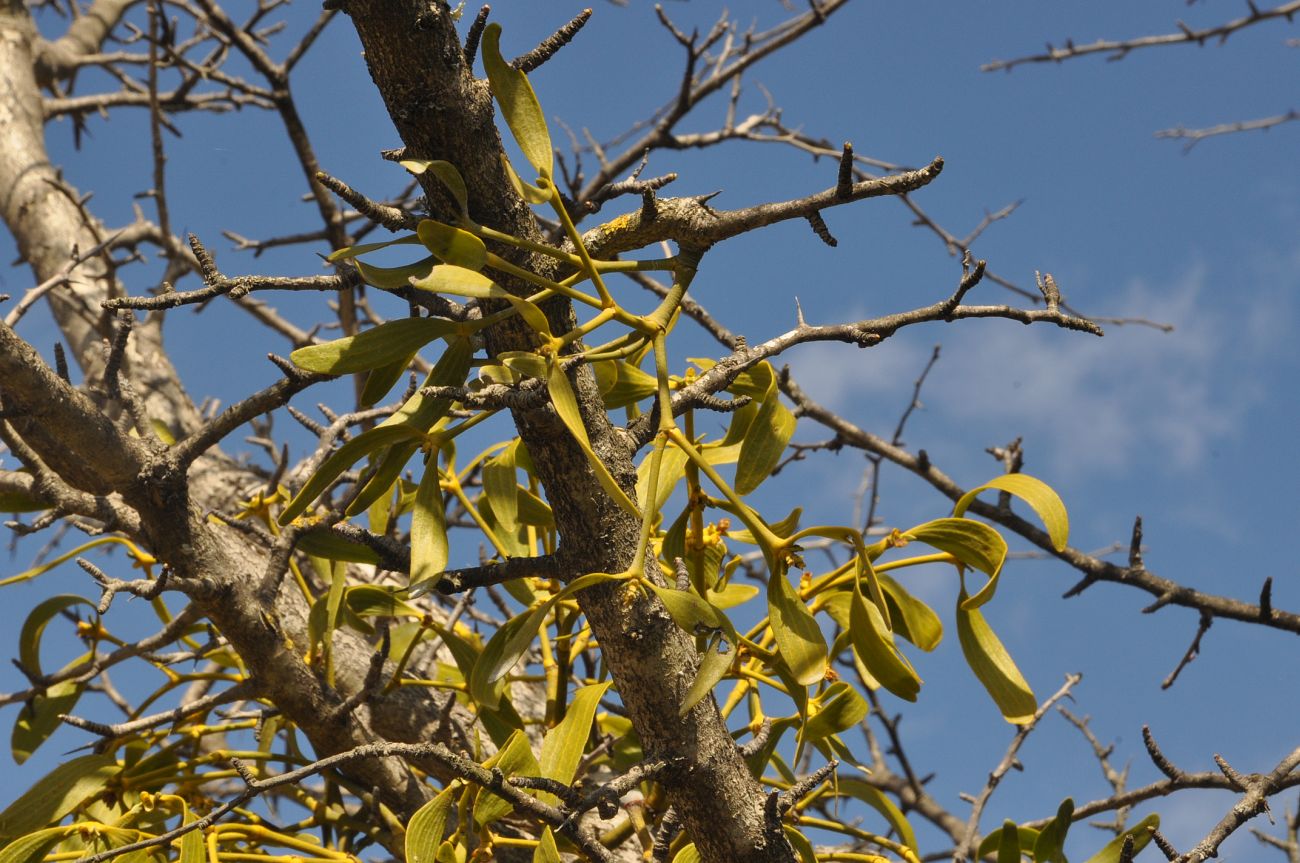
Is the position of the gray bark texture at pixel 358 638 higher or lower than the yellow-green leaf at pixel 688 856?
higher

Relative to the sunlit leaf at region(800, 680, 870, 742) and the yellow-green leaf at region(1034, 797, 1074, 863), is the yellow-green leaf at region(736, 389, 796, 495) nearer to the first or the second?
the sunlit leaf at region(800, 680, 870, 742)

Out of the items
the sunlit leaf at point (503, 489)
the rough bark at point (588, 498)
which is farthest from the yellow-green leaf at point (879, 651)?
the sunlit leaf at point (503, 489)

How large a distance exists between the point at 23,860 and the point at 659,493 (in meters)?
0.77

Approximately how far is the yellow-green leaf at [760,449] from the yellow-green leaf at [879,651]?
0.14 m

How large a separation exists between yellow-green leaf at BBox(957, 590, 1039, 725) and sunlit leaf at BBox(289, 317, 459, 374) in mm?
465

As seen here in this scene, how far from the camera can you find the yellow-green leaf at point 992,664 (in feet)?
2.86

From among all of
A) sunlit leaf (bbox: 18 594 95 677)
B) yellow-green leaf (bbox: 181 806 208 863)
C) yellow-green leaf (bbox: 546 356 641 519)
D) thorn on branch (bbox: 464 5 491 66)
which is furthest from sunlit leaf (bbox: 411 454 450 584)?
sunlit leaf (bbox: 18 594 95 677)

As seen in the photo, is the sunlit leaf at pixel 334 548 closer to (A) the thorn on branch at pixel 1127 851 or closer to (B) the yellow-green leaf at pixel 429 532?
(B) the yellow-green leaf at pixel 429 532

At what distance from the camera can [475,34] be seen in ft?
2.73

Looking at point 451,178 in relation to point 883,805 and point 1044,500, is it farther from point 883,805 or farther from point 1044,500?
point 883,805

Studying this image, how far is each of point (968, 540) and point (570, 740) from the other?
370 mm

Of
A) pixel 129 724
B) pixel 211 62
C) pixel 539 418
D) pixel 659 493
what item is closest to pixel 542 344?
pixel 539 418

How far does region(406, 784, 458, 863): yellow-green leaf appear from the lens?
0.91 meters

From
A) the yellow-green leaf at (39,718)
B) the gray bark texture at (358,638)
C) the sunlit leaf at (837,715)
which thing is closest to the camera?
→ the gray bark texture at (358,638)
